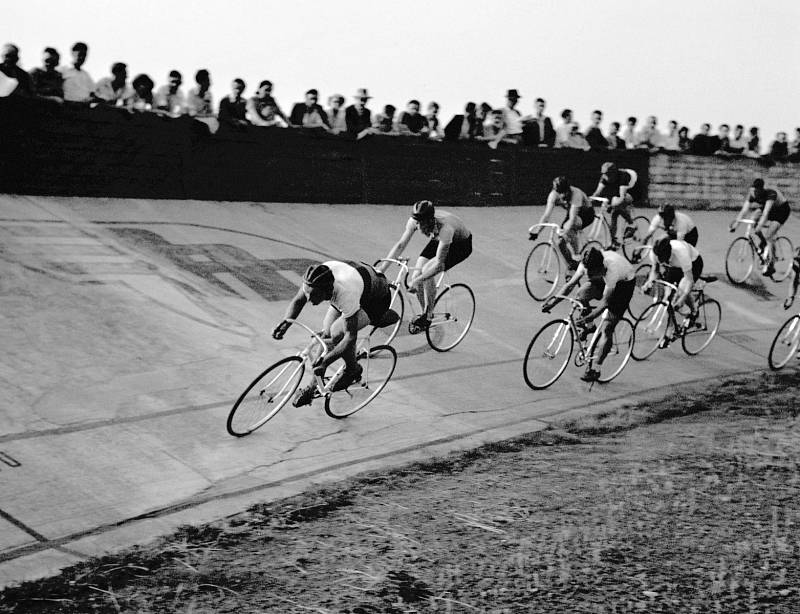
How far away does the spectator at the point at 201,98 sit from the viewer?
1362 cm

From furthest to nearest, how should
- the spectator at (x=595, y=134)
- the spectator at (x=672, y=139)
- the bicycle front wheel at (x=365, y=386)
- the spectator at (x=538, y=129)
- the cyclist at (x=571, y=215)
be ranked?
1. the spectator at (x=672, y=139)
2. the spectator at (x=595, y=134)
3. the spectator at (x=538, y=129)
4. the cyclist at (x=571, y=215)
5. the bicycle front wheel at (x=365, y=386)

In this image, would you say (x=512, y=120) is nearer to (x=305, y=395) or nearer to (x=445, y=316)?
(x=445, y=316)

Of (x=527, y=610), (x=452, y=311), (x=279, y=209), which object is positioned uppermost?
(x=279, y=209)

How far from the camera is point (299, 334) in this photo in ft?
31.8

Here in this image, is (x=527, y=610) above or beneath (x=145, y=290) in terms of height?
beneath

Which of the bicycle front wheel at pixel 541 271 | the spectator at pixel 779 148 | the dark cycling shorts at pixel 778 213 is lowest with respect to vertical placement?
the bicycle front wheel at pixel 541 271

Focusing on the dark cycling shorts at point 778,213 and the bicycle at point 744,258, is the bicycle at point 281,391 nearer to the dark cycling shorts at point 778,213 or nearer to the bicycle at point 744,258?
the dark cycling shorts at point 778,213

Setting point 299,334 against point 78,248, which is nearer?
point 299,334

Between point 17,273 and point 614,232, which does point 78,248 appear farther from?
point 614,232

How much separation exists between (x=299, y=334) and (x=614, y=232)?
23.6ft

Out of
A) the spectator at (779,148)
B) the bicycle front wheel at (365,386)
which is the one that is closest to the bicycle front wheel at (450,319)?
the bicycle front wheel at (365,386)

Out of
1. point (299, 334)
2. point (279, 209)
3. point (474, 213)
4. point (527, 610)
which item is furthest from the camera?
point (474, 213)

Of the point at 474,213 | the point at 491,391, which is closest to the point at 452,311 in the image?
the point at 491,391

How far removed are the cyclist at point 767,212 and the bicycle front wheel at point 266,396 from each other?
9.93 meters
